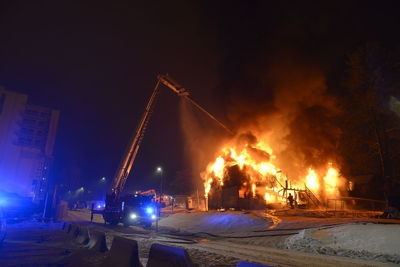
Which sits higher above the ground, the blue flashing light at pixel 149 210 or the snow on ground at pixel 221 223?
the blue flashing light at pixel 149 210

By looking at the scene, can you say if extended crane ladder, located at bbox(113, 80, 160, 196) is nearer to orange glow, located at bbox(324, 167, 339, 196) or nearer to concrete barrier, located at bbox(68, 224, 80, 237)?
concrete barrier, located at bbox(68, 224, 80, 237)

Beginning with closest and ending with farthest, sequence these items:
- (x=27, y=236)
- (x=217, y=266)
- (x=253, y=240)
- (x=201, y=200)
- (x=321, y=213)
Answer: (x=217, y=266), (x=27, y=236), (x=253, y=240), (x=321, y=213), (x=201, y=200)

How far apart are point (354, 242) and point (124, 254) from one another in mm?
9522

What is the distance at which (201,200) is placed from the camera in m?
41.3

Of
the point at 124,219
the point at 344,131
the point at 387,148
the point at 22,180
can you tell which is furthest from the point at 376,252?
the point at 344,131

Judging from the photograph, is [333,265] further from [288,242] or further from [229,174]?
[229,174]

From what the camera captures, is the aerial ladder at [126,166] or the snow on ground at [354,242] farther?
the aerial ladder at [126,166]

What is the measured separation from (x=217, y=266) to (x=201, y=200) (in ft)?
109

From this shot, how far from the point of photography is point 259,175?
37469mm

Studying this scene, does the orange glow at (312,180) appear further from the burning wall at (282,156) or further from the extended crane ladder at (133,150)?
the extended crane ladder at (133,150)

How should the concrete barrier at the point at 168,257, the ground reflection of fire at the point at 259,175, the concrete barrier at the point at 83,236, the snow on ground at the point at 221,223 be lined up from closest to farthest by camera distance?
the concrete barrier at the point at 168,257 < the concrete barrier at the point at 83,236 < the snow on ground at the point at 221,223 < the ground reflection of fire at the point at 259,175

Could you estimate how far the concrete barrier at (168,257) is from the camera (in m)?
4.71

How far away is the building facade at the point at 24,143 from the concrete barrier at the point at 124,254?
6538mm


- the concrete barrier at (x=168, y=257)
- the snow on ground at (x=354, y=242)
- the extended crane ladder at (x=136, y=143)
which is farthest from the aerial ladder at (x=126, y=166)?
the concrete barrier at (x=168, y=257)
